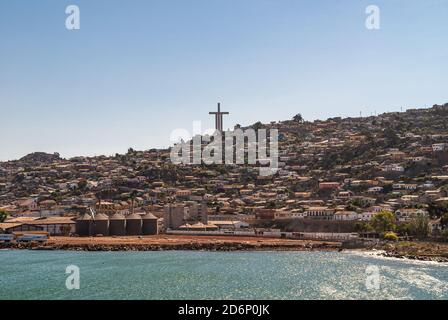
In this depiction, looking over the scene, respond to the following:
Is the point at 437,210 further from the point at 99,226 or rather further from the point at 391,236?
the point at 99,226

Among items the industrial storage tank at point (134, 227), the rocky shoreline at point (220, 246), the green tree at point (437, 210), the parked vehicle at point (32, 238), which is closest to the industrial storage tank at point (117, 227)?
the industrial storage tank at point (134, 227)

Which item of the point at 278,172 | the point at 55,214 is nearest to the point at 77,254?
the point at 55,214

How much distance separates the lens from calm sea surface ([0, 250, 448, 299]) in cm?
3884

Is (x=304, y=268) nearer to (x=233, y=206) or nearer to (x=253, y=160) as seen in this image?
(x=233, y=206)

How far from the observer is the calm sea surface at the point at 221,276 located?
38844 millimetres

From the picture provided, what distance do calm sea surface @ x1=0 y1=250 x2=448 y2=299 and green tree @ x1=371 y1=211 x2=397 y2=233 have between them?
11810 millimetres

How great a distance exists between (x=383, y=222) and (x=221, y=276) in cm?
3277

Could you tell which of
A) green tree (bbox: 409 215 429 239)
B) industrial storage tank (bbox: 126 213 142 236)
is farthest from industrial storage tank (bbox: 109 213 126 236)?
green tree (bbox: 409 215 429 239)

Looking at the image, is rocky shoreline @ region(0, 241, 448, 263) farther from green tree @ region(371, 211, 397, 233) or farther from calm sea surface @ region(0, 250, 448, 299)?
green tree @ region(371, 211, 397, 233)

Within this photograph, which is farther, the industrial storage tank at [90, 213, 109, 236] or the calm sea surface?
the industrial storage tank at [90, 213, 109, 236]

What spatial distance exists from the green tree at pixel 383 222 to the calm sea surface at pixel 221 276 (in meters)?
11.8

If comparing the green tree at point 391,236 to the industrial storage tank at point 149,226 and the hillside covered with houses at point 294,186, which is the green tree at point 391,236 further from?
the industrial storage tank at point 149,226
